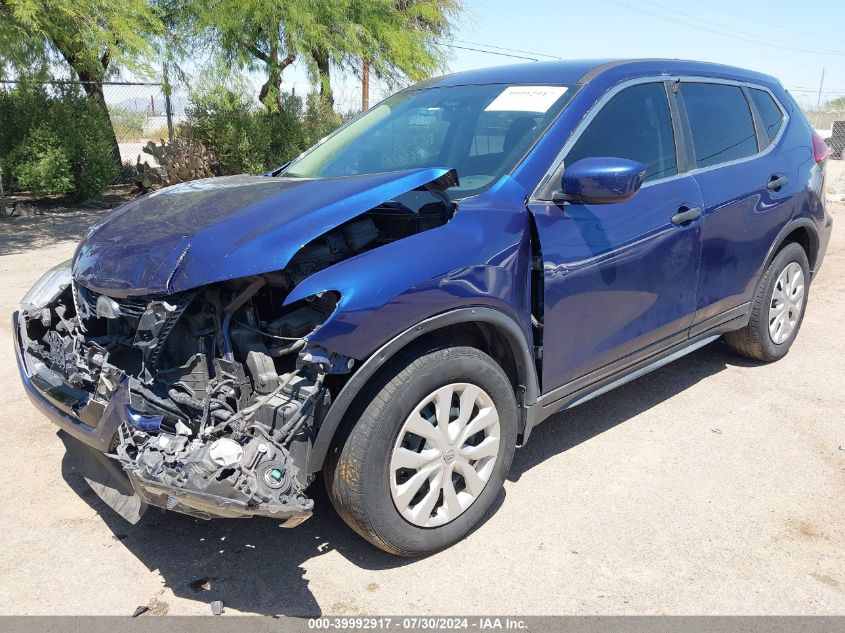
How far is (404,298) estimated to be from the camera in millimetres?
2609

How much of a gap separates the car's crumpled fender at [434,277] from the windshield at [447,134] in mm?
220

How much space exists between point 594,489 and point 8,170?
11438 mm

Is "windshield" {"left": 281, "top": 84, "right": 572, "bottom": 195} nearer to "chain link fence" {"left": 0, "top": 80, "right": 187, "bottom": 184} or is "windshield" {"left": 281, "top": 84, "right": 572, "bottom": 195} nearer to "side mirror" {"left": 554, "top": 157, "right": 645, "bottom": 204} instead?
"side mirror" {"left": 554, "top": 157, "right": 645, "bottom": 204}

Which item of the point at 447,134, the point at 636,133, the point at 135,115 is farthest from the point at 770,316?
the point at 135,115

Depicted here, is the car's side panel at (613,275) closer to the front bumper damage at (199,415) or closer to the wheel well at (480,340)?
A: the wheel well at (480,340)

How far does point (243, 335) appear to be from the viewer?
270 centimetres

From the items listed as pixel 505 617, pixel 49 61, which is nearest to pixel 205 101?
pixel 49 61

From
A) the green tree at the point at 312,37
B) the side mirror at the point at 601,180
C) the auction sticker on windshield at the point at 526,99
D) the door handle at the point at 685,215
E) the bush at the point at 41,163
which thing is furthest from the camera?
the green tree at the point at 312,37

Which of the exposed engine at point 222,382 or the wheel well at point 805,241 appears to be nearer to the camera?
the exposed engine at point 222,382

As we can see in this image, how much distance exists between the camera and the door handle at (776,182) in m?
4.39

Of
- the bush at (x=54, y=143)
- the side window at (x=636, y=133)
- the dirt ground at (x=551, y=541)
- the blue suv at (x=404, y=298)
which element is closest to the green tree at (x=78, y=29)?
the bush at (x=54, y=143)

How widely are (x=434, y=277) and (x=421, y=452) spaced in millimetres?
694

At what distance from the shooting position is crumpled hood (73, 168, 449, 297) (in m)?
2.57

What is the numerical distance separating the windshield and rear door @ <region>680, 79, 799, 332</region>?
105cm
